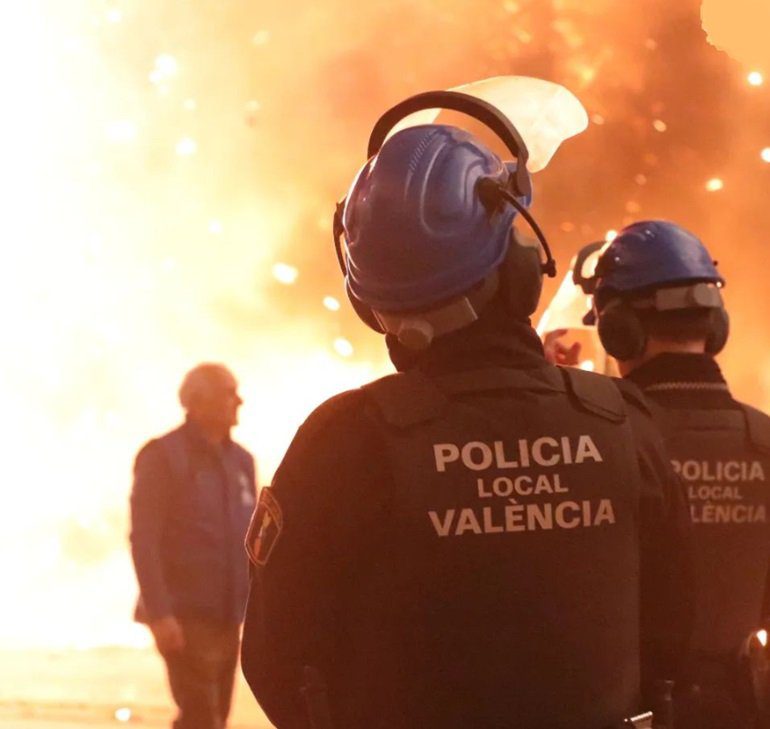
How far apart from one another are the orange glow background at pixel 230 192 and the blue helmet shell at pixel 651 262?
7.25 meters

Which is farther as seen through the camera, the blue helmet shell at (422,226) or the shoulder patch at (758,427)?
the shoulder patch at (758,427)

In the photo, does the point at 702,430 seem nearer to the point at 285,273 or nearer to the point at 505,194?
the point at 505,194

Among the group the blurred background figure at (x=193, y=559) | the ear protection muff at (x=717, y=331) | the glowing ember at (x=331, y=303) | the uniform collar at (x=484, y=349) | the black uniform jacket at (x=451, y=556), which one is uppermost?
the glowing ember at (x=331, y=303)

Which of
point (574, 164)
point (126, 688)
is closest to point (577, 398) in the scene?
point (126, 688)

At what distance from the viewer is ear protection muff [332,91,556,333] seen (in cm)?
229

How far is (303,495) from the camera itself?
215 centimetres

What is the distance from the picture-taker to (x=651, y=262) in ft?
11.1

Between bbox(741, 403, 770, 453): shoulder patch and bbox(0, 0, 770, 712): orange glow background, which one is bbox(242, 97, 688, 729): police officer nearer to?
bbox(741, 403, 770, 453): shoulder patch

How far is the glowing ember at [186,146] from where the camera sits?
12.6 m

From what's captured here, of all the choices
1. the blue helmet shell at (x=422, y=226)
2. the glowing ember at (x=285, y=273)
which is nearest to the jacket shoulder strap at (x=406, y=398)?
the blue helmet shell at (x=422, y=226)

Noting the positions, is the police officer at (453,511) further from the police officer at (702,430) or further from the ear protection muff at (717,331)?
the ear protection muff at (717,331)

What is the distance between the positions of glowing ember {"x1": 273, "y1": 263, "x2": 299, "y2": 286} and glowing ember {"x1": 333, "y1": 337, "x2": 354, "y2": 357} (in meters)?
0.63

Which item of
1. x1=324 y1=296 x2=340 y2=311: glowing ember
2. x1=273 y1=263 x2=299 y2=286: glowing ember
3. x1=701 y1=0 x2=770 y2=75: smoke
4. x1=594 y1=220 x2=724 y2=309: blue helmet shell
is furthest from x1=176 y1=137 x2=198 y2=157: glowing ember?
x1=594 y1=220 x2=724 y2=309: blue helmet shell

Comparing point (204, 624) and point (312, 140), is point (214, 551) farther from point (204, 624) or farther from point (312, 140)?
point (312, 140)
